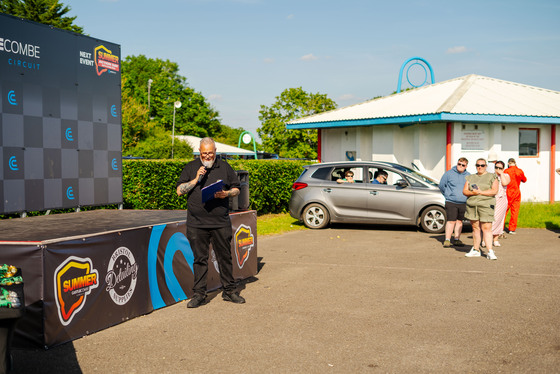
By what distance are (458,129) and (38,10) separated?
3457 cm

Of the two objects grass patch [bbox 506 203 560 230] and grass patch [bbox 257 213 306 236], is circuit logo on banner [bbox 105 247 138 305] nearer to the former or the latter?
grass patch [bbox 257 213 306 236]

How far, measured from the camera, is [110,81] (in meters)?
10.3

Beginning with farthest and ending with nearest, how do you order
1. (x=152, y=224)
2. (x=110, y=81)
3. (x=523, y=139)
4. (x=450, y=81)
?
(x=450, y=81) → (x=523, y=139) → (x=110, y=81) → (x=152, y=224)

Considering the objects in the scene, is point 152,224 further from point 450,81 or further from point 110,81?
point 450,81

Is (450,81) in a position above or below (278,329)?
above

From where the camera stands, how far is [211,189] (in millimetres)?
6570

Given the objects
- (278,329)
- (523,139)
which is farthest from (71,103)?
(523,139)

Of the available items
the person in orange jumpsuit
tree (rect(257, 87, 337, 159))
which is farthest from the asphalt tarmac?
tree (rect(257, 87, 337, 159))

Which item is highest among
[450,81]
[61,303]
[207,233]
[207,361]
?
[450,81]

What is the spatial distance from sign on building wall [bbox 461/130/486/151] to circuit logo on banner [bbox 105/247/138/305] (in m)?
14.9

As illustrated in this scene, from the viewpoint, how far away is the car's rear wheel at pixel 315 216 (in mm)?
14820

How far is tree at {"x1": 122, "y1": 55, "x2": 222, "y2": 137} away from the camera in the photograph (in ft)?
229

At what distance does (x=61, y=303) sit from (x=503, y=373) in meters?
4.07

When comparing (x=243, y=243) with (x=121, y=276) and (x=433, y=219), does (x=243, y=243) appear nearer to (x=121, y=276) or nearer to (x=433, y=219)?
(x=121, y=276)
